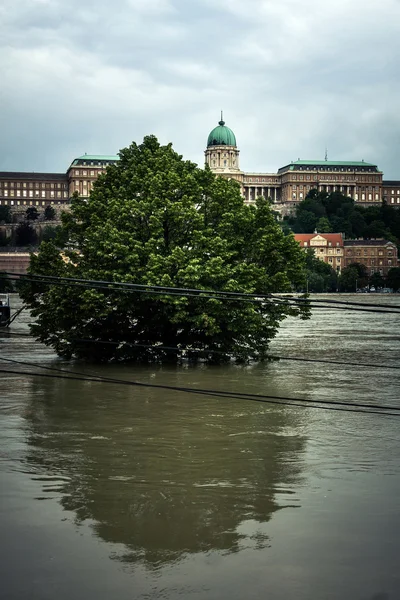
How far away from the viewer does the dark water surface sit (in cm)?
1490

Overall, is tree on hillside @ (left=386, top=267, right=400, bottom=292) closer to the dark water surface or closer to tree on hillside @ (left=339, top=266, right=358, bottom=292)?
tree on hillside @ (left=339, top=266, right=358, bottom=292)

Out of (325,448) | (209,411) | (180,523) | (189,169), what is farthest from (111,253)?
(180,523)

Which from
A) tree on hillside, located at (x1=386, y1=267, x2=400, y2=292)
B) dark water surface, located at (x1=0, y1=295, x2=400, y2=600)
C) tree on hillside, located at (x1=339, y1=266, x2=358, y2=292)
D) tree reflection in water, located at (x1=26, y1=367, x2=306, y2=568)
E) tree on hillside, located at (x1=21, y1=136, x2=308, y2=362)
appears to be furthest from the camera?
tree on hillside, located at (x1=386, y1=267, x2=400, y2=292)

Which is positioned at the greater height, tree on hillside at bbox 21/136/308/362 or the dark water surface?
tree on hillside at bbox 21/136/308/362

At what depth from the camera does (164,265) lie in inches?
1555

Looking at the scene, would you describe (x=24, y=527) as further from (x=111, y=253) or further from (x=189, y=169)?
(x=189, y=169)

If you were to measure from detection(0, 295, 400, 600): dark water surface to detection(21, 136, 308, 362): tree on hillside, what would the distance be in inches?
153

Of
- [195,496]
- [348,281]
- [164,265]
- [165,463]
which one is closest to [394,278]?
[348,281]

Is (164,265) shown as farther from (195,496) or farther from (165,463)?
(195,496)

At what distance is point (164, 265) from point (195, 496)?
66.1ft

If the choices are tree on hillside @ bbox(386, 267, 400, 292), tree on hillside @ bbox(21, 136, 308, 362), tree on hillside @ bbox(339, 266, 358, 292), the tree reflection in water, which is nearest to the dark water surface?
the tree reflection in water

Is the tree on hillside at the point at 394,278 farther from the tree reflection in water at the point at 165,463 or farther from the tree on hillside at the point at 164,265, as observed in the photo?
the tree reflection in water at the point at 165,463

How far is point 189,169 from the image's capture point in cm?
4622

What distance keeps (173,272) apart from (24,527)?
921 inches
